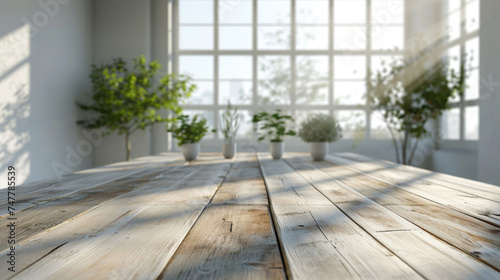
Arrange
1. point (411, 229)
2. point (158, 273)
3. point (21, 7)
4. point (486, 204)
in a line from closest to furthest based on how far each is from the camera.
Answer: point (158, 273) < point (411, 229) < point (486, 204) < point (21, 7)

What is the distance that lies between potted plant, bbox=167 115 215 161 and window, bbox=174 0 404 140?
3672mm

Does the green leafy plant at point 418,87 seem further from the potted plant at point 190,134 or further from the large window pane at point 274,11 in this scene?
the potted plant at point 190,134

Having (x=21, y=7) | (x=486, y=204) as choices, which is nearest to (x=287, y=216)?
(x=486, y=204)

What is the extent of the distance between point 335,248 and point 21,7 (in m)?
4.66

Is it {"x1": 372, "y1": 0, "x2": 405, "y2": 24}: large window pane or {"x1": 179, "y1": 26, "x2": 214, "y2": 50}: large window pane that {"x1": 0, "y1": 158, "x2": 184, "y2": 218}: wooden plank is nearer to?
{"x1": 179, "y1": 26, "x2": 214, "y2": 50}: large window pane

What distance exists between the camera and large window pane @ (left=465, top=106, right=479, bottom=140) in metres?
4.62

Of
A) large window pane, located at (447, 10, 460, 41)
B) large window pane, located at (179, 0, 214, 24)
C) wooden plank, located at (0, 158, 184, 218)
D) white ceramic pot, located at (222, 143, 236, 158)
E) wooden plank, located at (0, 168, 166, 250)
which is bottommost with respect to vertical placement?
wooden plank, located at (0, 168, 166, 250)

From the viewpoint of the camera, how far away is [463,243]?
613 mm

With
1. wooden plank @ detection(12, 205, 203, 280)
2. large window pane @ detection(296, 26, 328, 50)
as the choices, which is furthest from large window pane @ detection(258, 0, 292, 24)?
wooden plank @ detection(12, 205, 203, 280)

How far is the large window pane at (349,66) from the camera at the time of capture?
6.00 metres

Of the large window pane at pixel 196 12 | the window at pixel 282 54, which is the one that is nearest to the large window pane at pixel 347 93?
the window at pixel 282 54

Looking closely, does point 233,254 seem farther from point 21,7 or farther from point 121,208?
point 21,7

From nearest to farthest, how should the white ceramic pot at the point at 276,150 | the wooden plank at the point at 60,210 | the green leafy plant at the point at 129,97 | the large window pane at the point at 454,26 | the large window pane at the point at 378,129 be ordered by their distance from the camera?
1. the wooden plank at the point at 60,210
2. the white ceramic pot at the point at 276,150
3. the green leafy plant at the point at 129,97
4. the large window pane at the point at 454,26
5. the large window pane at the point at 378,129

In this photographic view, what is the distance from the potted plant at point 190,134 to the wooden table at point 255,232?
40.3 inches
